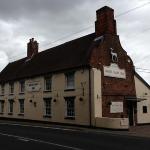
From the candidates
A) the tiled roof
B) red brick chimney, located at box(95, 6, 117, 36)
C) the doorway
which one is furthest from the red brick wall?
the tiled roof

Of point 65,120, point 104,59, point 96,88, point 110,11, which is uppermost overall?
point 110,11

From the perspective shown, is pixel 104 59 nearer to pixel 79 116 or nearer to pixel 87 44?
pixel 87 44

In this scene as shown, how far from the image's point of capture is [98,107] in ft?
95.7

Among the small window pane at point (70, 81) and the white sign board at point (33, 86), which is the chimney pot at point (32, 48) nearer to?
the white sign board at point (33, 86)

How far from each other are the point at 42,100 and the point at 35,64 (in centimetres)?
612

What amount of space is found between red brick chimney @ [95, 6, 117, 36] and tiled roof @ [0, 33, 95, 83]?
4.10 feet

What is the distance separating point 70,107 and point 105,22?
8.62m

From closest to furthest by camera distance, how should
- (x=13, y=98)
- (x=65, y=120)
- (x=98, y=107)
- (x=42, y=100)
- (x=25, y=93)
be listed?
(x=98, y=107)
(x=65, y=120)
(x=42, y=100)
(x=25, y=93)
(x=13, y=98)

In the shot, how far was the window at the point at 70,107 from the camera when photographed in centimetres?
3118

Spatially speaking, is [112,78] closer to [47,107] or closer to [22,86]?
[47,107]

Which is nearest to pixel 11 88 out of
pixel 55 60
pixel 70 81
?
pixel 55 60

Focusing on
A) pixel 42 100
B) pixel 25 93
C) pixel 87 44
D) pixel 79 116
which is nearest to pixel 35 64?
pixel 25 93

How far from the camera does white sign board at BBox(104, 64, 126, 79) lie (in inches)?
1217

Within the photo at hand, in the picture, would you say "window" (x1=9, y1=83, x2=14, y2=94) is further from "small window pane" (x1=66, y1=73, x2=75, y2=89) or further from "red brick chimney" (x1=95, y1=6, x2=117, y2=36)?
"red brick chimney" (x1=95, y1=6, x2=117, y2=36)
